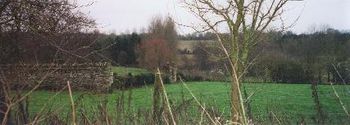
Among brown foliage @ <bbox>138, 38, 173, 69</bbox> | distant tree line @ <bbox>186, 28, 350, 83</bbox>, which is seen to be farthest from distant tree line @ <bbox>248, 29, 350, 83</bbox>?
brown foliage @ <bbox>138, 38, 173, 69</bbox>

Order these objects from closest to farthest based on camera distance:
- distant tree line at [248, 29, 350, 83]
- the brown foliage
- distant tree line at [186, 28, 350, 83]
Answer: distant tree line at [186, 28, 350, 83] → distant tree line at [248, 29, 350, 83] → the brown foliage

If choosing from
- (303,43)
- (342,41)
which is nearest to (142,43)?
(303,43)

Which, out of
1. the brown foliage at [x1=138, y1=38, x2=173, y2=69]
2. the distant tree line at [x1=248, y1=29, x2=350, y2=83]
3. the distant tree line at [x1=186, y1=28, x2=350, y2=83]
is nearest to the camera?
the distant tree line at [x1=186, y1=28, x2=350, y2=83]

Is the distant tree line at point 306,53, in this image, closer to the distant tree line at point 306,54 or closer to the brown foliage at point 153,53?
the distant tree line at point 306,54

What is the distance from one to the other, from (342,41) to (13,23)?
107 feet

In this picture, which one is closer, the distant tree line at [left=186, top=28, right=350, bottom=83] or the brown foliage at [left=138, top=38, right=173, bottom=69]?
the distant tree line at [left=186, top=28, right=350, bottom=83]

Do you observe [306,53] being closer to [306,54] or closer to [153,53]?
[306,54]

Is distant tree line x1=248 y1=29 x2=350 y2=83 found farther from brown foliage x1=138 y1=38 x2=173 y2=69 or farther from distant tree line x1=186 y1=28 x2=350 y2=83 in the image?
brown foliage x1=138 y1=38 x2=173 y2=69

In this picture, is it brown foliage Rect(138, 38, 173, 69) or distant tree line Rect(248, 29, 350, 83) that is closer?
distant tree line Rect(248, 29, 350, 83)

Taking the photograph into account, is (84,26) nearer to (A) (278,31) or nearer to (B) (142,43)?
(A) (278,31)

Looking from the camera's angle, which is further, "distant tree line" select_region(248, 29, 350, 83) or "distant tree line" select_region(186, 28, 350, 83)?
"distant tree line" select_region(248, 29, 350, 83)

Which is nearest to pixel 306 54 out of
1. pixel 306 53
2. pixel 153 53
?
pixel 306 53

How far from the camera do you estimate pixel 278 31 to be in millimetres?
15430

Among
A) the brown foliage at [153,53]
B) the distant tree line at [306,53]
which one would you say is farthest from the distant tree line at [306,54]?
the brown foliage at [153,53]
